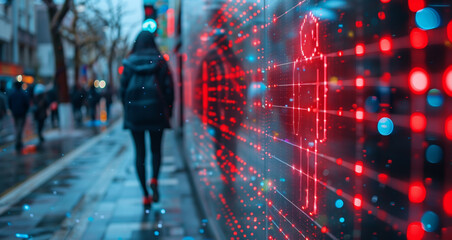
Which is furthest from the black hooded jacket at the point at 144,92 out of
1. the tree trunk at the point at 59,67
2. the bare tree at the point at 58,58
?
the tree trunk at the point at 59,67

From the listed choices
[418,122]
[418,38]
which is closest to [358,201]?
[418,122]

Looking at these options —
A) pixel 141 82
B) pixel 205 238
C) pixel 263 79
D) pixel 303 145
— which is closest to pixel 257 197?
pixel 263 79

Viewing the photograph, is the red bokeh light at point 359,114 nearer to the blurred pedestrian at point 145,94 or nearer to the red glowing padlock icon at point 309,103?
the red glowing padlock icon at point 309,103

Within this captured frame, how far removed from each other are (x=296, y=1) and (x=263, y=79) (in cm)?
55

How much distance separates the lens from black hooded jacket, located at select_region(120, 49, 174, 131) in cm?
473

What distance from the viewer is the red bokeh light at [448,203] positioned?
0.77 meters

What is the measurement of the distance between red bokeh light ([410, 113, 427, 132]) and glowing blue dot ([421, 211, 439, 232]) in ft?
0.51

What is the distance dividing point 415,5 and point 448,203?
37 centimetres

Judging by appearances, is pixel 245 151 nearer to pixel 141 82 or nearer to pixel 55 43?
pixel 141 82

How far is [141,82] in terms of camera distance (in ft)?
15.6

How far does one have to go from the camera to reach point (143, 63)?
4770 millimetres

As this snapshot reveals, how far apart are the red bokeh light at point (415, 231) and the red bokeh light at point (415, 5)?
409 mm

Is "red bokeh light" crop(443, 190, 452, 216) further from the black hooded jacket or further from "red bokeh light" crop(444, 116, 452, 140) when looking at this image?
the black hooded jacket

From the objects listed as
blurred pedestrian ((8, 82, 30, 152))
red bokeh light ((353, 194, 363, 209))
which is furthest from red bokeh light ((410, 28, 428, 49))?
blurred pedestrian ((8, 82, 30, 152))
